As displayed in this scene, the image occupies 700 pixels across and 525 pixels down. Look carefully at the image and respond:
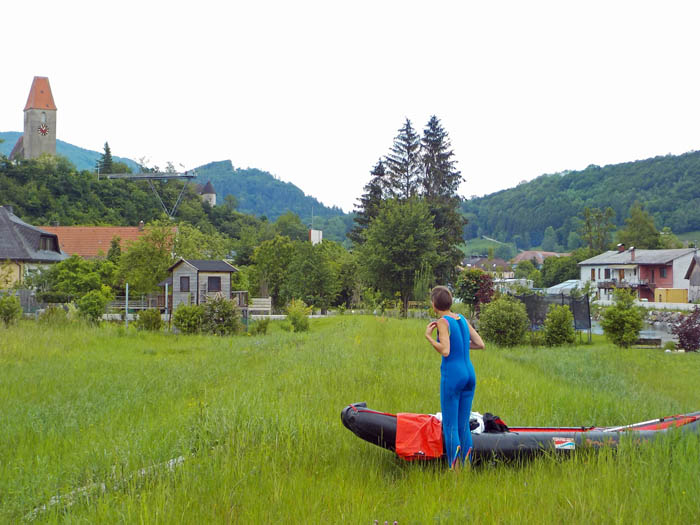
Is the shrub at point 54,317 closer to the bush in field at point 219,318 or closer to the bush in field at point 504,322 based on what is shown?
the bush in field at point 219,318

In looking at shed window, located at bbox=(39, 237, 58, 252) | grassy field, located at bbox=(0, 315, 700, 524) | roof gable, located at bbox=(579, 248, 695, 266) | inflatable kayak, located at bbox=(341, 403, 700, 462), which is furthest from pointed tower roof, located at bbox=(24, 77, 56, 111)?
inflatable kayak, located at bbox=(341, 403, 700, 462)

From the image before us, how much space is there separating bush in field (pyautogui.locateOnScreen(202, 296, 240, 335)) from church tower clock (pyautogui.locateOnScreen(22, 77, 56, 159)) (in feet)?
376

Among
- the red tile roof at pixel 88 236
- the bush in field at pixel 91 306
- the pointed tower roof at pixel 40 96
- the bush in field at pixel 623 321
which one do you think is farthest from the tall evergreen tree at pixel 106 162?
the bush in field at pixel 623 321

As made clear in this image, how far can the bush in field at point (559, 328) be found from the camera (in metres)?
22.2

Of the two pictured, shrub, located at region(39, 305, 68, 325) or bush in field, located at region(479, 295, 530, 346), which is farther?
shrub, located at region(39, 305, 68, 325)

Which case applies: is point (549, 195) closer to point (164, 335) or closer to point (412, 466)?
point (164, 335)

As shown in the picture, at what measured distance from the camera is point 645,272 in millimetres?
69000

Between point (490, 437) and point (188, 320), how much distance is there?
2026 cm

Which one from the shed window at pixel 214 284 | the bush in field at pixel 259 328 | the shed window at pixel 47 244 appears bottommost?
the bush in field at pixel 259 328

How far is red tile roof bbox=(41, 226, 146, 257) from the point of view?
63094mm

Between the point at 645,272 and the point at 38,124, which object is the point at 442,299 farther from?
the point at 38,124

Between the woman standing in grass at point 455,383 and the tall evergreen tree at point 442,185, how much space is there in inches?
1793

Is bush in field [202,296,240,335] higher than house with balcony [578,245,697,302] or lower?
lower

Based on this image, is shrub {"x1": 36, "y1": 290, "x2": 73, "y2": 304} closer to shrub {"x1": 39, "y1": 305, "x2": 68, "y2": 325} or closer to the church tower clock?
shrub {"x1": 39, "y1": 305, "x2": 68, "y2": 325}
